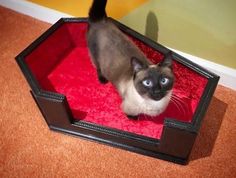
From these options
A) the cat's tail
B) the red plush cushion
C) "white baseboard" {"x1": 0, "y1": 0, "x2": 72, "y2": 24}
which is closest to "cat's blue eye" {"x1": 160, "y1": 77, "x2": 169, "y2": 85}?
the red plush cushion

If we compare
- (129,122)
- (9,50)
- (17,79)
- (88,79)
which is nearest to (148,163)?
(129,122)

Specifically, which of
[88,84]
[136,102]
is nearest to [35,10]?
[88,84]

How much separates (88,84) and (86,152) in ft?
1.27

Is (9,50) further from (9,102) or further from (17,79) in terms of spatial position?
(9,102)

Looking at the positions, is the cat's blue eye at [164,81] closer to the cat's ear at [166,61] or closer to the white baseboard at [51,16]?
the cat's ear at [166,61]

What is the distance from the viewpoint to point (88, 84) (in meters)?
1.57

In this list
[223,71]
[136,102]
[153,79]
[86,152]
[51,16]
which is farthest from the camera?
[51,16]

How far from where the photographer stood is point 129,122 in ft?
4.57

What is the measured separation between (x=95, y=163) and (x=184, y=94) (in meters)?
0.55

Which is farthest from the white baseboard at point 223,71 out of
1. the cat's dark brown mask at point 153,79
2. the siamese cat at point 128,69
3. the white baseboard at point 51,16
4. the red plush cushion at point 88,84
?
the cat's dark brown mask at point 153,79

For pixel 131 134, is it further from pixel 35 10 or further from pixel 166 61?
pixel 35 10

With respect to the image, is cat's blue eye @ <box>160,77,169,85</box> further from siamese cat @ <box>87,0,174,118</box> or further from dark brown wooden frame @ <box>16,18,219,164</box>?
dark brown wooden frame @ <box>16,18,219,164</box>

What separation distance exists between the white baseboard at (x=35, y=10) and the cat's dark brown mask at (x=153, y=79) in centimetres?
89

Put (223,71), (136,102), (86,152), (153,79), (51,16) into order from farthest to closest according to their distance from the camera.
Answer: (51,16)
(223,71)
(86,152)
(136,102)
(153,79)
